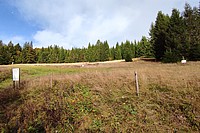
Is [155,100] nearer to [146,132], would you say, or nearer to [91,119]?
[146,132]

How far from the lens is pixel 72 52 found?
297ft

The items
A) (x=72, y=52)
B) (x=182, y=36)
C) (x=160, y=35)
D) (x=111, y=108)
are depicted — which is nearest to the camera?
(x=111, y=108)

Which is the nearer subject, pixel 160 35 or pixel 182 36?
pixel 182 36

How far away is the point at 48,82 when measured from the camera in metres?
12.0

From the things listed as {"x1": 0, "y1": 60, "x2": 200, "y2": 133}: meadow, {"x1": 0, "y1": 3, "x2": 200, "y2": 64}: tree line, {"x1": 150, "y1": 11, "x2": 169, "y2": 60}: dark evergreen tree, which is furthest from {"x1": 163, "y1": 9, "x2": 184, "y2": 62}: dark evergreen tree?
{"x1": 0, "y1": 60, "x2": 200, "y2": 133}: meadow

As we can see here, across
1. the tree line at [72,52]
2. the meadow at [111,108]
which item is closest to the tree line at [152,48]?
the tree line at [72,52]

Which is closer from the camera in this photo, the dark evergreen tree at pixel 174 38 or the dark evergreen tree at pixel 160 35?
the dark evergreen tree at pixel 174 38

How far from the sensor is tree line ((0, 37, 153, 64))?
243 ft

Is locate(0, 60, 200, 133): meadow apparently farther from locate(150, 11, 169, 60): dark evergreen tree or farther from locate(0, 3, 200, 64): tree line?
locate(150, 11, 169, 60): dark evergreen tree

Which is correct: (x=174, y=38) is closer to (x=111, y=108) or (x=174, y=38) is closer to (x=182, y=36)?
(x=182, y=36)

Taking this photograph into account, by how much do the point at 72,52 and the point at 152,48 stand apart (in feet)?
164

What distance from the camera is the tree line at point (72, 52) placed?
73.9 m

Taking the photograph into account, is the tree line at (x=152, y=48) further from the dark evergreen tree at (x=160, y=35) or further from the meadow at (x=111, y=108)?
the meadow at (x=111, y=108)

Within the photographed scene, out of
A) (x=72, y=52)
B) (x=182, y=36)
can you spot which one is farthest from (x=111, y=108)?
(x=72, y=52)
